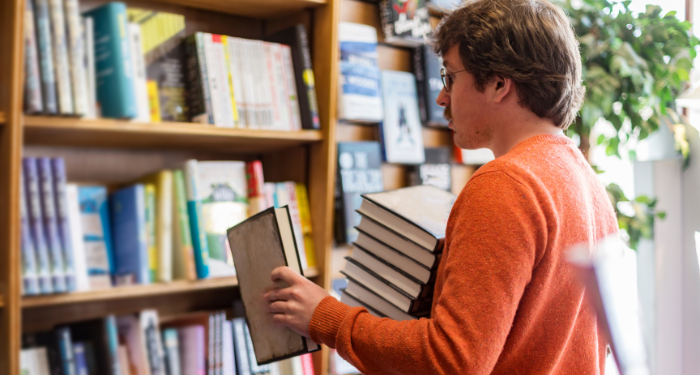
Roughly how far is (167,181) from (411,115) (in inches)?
37.0

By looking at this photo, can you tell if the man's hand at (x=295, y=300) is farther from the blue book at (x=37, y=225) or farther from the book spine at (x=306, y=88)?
the book spine at (x=306, y=88)

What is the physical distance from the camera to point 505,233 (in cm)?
73

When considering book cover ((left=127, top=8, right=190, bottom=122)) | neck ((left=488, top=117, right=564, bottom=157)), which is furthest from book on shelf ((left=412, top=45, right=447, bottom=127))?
neck ((left=488, top=117, right=564, bottom=157))

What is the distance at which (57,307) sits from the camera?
135cm

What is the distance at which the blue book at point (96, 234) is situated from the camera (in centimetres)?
129

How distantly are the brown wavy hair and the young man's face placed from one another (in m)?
0.02

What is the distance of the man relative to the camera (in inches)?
28.7

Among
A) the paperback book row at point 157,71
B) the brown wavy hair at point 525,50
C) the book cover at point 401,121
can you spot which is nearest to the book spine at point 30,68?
the paperback book row at point 157,71

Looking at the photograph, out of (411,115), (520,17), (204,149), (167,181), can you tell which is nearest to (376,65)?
(411,115)

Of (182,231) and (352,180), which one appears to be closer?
(182,231)

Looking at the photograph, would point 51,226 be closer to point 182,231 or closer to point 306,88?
point 182,231

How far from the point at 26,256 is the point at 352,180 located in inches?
37.2

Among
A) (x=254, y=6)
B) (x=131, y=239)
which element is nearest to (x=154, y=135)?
(x=131, y=239)

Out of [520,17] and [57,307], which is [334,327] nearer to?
[520,17]
